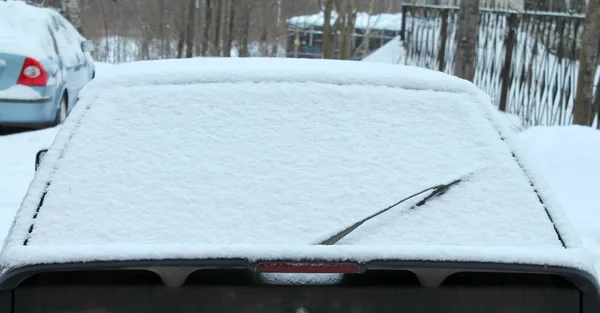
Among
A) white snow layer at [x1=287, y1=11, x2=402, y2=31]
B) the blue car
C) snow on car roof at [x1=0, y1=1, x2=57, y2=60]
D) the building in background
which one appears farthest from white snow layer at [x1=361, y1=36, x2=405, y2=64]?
the building in background

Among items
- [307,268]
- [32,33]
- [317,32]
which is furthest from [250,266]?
[317,32]

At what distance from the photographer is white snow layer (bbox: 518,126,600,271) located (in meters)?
6.03

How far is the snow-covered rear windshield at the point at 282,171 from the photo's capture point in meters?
2.21

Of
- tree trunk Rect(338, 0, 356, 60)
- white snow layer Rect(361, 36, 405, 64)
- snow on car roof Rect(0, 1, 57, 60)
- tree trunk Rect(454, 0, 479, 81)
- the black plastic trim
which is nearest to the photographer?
the black plastic trim

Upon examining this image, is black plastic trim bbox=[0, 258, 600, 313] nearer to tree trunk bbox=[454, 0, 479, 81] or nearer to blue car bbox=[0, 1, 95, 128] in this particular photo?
blue car bbox=[0, 1, 95, 128]

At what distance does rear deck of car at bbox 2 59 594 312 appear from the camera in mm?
2123

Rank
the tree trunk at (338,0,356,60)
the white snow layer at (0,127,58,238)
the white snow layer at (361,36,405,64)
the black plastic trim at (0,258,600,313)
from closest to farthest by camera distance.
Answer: the black plastic trim at (0,258,600,313) → the white snow layer at (0,127,58,238) → the tree trunk at (338,0,356,60) → the white snow layer at (361,36,405,64)

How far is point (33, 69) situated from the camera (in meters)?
9.10

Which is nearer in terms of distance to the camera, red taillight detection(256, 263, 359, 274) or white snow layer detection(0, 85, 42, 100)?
red taillight detection(256, 263, 359, 274)

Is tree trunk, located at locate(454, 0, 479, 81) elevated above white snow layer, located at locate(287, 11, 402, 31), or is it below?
below

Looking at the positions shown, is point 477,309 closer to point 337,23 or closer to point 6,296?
point 6,296

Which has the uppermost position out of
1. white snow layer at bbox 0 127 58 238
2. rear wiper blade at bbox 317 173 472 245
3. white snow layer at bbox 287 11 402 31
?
white snow layer at bbox 287 11 402 31

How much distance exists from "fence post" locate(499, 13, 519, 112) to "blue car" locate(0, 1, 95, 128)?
20.4 ft

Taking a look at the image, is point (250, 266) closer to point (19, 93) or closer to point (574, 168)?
point (574, 168)
